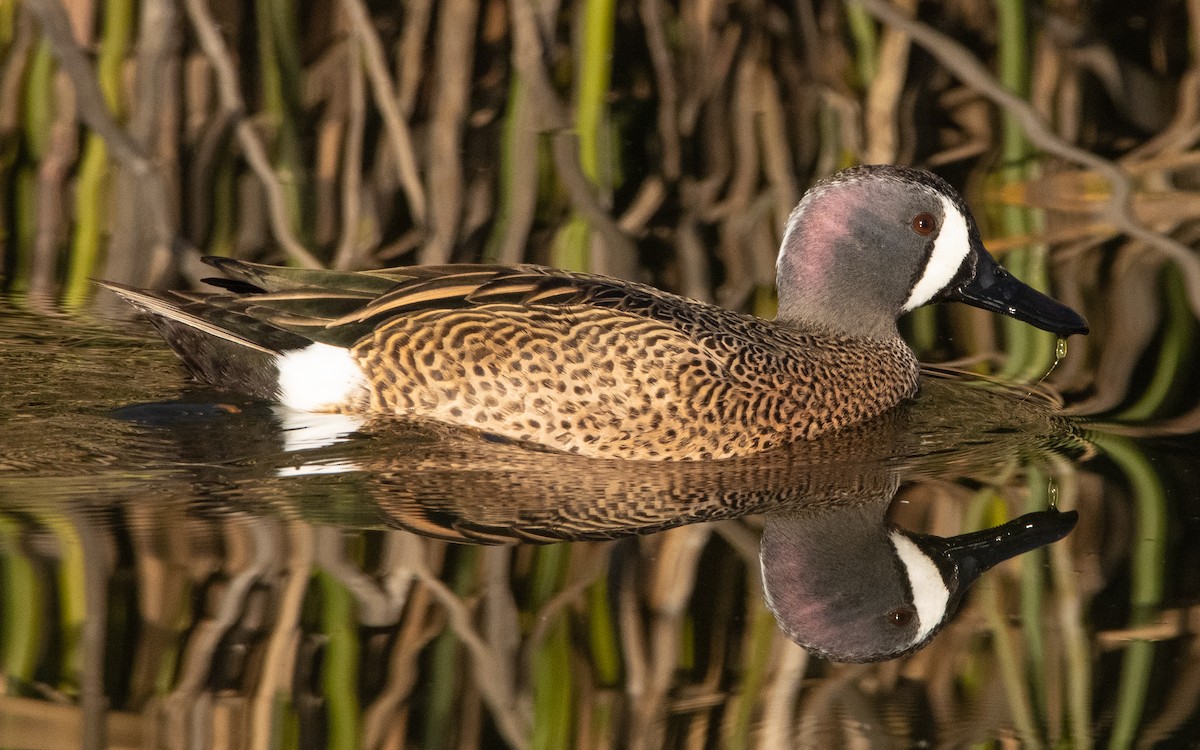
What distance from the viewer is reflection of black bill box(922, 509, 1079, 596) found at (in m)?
4.73

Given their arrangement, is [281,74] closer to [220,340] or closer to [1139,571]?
[220,340]

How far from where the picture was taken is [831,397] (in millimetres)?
5887

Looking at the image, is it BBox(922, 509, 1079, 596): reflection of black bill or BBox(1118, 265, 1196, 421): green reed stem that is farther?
BBox(1118, 265, 1196, 421): green reed stem

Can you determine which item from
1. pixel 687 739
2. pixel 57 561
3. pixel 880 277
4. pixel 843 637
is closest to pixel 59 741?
pixel 57 561

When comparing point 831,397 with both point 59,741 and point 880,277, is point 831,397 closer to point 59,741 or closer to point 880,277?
point 880,277

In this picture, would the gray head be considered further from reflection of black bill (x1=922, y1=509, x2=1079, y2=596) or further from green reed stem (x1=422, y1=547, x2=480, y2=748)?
green reed stem (x1=422, y1=547, x2=480, y2=748)

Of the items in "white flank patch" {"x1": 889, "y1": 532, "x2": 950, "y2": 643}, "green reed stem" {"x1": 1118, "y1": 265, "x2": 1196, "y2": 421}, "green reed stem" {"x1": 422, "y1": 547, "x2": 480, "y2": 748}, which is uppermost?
"green reed stem" {"x1": 1118, "y1": 265, "x2": 1196, "y2": 421}

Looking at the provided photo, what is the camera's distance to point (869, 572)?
4.78 meters

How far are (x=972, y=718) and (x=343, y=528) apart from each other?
5.81 feet

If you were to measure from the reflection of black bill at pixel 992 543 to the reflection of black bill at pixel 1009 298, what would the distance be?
1057 mm

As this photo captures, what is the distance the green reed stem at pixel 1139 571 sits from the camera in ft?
13.0

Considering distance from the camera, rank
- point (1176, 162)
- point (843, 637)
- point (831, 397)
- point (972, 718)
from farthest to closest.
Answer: point (1176, 162) < point (831, 397) < point (843, 637) < point (972, 718)

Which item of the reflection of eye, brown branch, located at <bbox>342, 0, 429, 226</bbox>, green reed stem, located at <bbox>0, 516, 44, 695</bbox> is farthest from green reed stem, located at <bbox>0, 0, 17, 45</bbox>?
the reflection of eye

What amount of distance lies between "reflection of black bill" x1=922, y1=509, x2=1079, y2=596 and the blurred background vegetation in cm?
117
